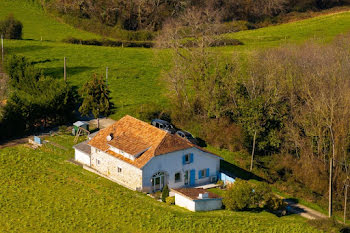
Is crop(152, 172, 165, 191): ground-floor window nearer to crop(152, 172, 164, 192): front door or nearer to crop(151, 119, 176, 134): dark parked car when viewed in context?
crop(152, 172, 164, 192): front door

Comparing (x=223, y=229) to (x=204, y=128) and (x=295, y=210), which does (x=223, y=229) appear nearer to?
(x=295, y=210)

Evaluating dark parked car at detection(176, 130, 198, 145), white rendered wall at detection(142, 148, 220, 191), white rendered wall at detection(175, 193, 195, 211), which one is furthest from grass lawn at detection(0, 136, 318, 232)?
dark parked car at detection(176, 130, 198, 145)

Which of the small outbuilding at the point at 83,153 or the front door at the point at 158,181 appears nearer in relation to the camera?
the front door at the point at 158,181

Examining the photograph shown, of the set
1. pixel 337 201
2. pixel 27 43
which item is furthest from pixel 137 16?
pixel 337 201

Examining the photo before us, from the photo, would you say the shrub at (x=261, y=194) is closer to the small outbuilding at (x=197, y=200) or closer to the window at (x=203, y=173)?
the small outbuilding at (x=197, y=200)

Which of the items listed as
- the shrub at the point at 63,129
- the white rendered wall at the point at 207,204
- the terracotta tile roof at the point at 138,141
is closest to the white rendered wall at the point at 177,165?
the terracotta tile roof at the point at 138,141

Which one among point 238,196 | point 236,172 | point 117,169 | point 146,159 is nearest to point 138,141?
point 146,159
